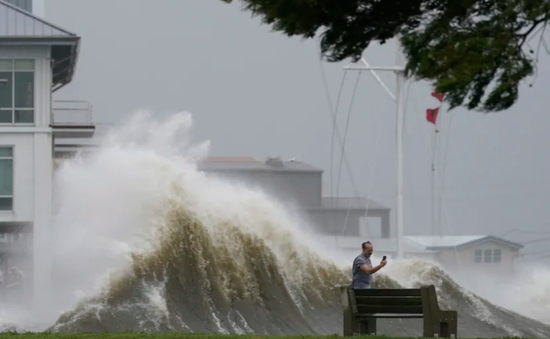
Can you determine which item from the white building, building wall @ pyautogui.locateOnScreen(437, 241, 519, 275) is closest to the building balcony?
the white building

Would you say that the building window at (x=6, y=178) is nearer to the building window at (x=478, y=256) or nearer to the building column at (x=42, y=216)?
the building column at (x=42, y=216)

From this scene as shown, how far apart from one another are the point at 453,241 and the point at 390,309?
6832 centimetres

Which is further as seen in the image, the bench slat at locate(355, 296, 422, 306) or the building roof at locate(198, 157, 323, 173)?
the building roof at locate(198, 157, 323, 173)

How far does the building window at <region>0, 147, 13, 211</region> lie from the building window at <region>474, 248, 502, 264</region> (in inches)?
1688

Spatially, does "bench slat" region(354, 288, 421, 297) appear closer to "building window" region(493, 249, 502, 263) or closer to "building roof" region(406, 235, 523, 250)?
"building roof" region(406, 235, 523, 250)

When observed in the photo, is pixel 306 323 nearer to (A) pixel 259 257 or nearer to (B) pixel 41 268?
(A) pixel 259 257

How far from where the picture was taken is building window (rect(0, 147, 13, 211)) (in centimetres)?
4731

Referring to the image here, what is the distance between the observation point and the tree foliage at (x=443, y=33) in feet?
40.2

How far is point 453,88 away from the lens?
483 inches

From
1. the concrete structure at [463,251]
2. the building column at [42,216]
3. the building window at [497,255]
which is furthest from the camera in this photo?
the building window at [497,255]

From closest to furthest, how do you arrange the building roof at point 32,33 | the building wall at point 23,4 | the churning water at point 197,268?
the churning water at point 197,268 → the building roof at point 32,33 → the building wall at point 23,4

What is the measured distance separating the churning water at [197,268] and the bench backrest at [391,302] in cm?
711

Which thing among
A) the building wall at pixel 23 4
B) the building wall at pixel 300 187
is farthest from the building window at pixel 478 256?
the building wall at pixel 23 4

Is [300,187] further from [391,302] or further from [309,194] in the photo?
[391,302]
